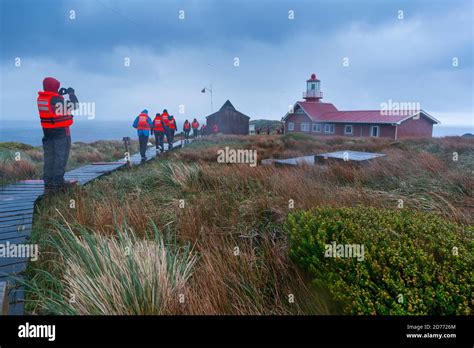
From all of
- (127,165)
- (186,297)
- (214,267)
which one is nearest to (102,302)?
(186,297)

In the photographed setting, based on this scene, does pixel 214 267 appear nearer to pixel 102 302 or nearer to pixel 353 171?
pixel 102 302

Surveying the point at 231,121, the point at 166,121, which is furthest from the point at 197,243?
the point at 231,121

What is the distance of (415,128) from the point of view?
101ft

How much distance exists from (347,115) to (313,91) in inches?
295

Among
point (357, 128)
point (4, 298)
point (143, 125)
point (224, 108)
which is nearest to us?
point (4, 298)

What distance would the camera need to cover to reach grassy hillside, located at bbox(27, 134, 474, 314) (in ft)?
7.04

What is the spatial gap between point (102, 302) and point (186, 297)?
633mm

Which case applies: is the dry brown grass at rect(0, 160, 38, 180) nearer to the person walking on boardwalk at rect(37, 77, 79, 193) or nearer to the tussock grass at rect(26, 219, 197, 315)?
the person walking on boardwalk at rect(37, 77, 79, 193)
